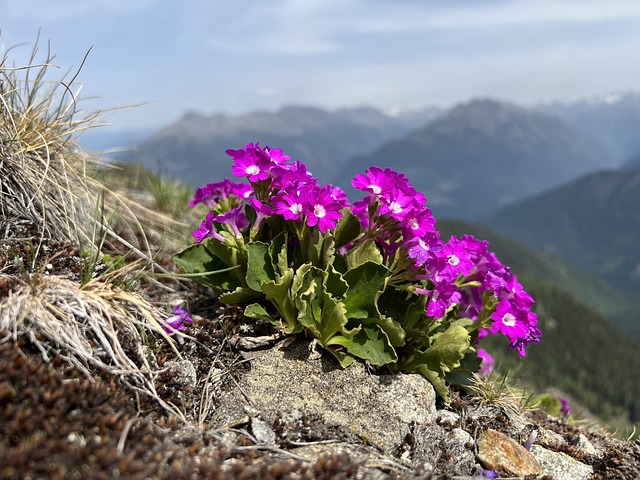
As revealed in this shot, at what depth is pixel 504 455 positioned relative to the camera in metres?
3.88

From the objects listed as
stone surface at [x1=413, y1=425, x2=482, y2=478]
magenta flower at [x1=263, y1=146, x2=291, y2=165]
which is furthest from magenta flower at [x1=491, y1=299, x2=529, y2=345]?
magenta flower at [x1=263, y1=146, x2=291, y2=165]

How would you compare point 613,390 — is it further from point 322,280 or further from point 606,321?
point 322,280

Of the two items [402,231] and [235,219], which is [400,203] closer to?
[402,231]

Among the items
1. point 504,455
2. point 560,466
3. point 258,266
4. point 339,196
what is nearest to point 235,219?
point 258,266

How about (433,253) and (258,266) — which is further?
(258,266)

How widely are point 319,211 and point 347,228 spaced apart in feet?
1.67

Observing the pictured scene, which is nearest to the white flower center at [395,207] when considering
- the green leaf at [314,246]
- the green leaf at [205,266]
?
the green leaf at [314,246]

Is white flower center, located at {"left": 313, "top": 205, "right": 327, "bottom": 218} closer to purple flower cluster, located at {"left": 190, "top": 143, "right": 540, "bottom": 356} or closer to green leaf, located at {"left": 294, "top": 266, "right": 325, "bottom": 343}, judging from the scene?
purple flower cluster, located at {"left": 190, "top": 143, "right": 540, "bottom": 356}

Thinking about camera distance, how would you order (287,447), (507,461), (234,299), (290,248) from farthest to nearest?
(290,248) → (234,299) → (507,461) → (287,447)

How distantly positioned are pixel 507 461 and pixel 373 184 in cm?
239

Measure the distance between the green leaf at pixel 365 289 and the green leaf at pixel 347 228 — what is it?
1.84 ft

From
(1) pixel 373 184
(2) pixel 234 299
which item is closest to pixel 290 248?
(2) pixel 234 299

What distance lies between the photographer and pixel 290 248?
4.80 m

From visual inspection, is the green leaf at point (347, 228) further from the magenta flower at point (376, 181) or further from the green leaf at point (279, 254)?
the green leaf at point (279, 254)
